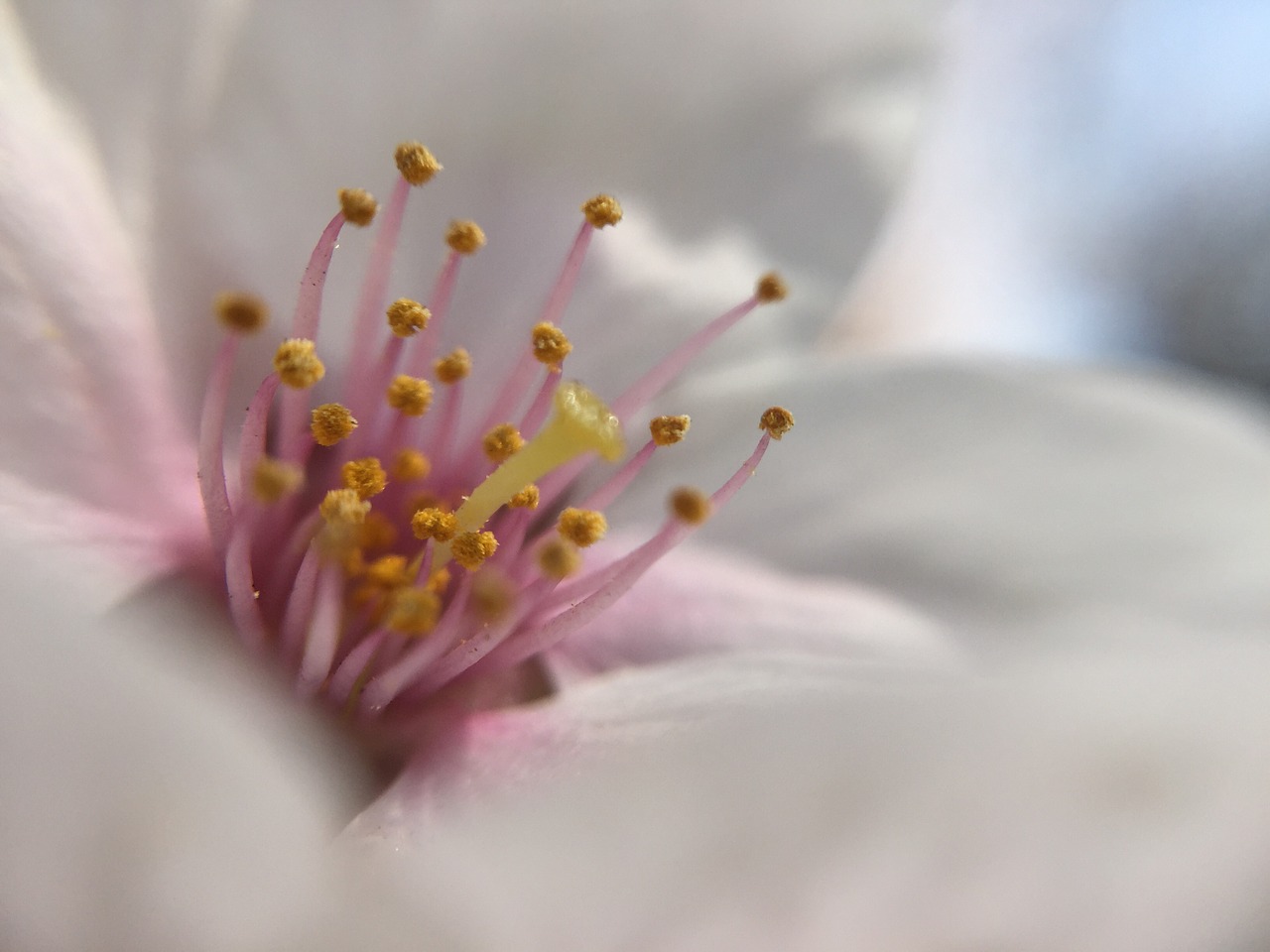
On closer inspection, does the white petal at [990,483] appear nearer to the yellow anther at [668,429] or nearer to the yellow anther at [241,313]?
the yellow anther at [668,429]

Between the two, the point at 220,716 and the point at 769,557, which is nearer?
the point at 220,716

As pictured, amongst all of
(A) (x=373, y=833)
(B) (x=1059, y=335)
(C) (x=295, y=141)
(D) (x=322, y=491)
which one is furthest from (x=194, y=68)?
(B) (x=1059, y=335)

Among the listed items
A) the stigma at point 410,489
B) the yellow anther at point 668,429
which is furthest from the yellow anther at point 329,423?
the yellow anther at point 668,429

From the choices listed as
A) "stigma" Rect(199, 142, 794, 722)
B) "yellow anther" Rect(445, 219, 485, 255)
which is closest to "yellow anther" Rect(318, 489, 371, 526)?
"stigma" Rect(199, 142, 794, 722)

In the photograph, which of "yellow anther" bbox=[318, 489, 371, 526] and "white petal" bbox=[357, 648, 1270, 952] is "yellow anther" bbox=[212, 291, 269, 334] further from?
"white petal" bbox=[357, 648, 1270, 952]

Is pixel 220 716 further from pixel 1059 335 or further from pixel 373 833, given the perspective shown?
pixel 1059 335

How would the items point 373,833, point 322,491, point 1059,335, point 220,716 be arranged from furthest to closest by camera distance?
point 1059,335 → point 322,491 → point 373,833 → point 220,716

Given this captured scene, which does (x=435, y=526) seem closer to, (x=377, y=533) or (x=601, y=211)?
(x=377, y=533)

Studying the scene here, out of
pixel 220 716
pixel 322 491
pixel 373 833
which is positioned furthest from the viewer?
pixel 322 491
